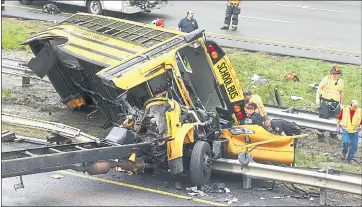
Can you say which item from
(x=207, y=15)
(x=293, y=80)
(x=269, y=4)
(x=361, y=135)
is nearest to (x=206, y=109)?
(x=361, y=135)

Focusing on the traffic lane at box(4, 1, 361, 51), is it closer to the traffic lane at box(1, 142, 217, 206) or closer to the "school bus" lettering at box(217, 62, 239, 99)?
the "school bus" lettering at box(217, 62, 239, 99)

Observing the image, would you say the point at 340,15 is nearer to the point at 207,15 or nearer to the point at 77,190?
the point at 207,15

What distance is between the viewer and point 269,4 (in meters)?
26.8

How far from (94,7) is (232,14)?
4594 mm

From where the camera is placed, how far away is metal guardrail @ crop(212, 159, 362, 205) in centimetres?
1001

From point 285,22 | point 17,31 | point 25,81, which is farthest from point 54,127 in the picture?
point 285,22

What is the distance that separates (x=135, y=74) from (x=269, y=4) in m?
16.6

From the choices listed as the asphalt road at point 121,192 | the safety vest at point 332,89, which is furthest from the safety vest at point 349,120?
the asphalt road at point 121,192

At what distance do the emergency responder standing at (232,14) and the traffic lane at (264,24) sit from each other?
0.90 feet

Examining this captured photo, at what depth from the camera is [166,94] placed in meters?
11.4

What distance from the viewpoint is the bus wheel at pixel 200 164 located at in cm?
1067

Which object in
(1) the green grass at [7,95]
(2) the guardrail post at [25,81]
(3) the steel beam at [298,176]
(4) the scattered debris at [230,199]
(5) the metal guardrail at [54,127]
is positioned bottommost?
(1) the green grass at [7,95]

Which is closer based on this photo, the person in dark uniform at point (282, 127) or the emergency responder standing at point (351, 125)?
the person in dark uniform at point (282, 127)

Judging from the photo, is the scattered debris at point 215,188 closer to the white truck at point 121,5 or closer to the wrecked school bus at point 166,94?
the wrecked school bus at point 166,94
